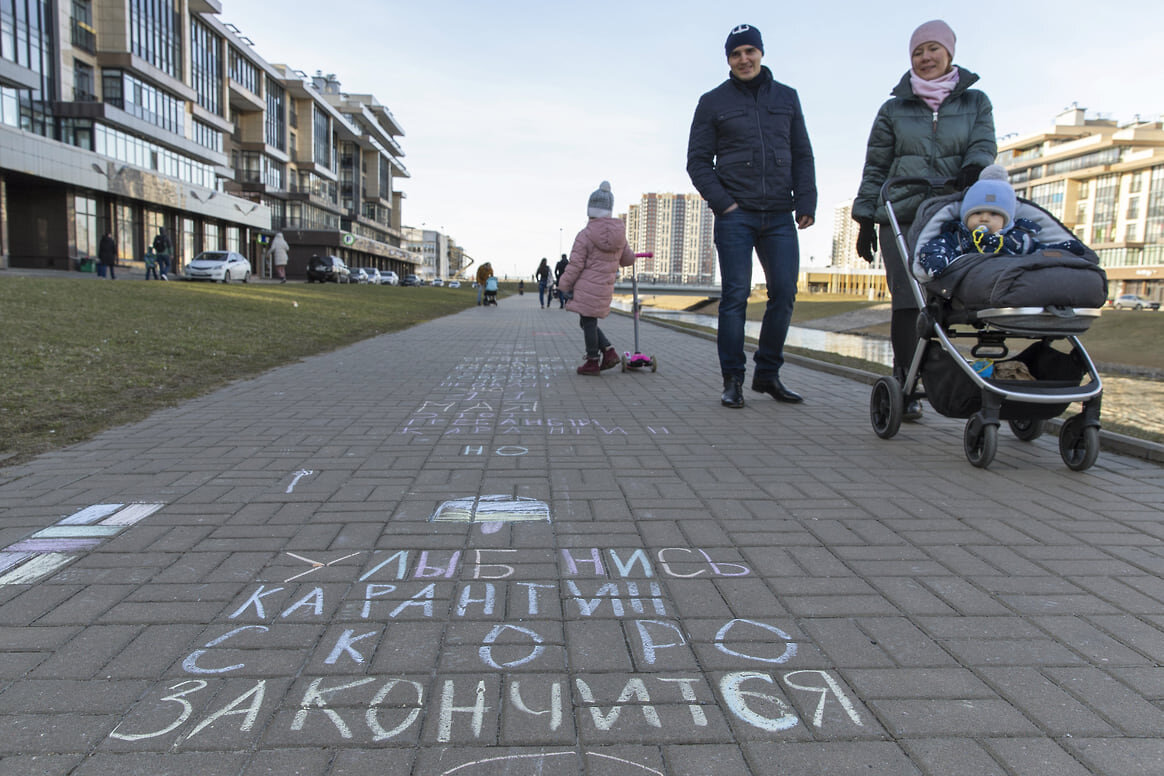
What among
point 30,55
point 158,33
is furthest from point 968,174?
point 158,33

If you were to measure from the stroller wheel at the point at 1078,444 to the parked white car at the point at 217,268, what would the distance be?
32.5m

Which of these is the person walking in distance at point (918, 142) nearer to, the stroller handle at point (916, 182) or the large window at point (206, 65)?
the stroller handle at point (916, 182)

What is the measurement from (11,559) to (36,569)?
17 centimetres

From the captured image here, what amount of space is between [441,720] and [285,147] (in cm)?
7998

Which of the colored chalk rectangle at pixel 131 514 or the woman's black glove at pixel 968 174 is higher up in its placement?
the woman's black glove at pixel 968 174

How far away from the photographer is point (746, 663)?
2.17m

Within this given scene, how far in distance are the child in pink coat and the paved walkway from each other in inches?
153

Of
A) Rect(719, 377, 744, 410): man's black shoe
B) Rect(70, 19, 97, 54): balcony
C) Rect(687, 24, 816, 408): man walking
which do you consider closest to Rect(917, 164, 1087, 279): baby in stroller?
Rect(687, 24, 816, 408): man walking

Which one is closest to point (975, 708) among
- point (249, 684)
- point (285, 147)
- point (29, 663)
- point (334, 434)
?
point (249, 684)

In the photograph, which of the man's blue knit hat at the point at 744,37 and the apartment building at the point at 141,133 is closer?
the man's blue knit hat at the point at 744,37

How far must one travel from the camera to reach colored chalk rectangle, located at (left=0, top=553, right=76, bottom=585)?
266cm

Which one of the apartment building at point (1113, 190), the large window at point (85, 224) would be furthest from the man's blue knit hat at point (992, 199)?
the apartment building at point (1113, 190)

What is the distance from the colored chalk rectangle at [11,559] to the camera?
2781 mm

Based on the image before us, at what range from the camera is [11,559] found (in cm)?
285
